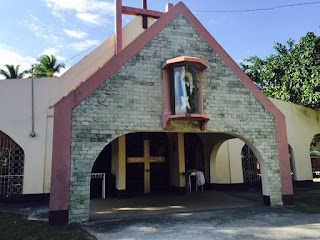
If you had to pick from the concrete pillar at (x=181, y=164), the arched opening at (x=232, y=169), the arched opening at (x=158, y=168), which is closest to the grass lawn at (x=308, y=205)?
the arched opening at (x=158, y=168)

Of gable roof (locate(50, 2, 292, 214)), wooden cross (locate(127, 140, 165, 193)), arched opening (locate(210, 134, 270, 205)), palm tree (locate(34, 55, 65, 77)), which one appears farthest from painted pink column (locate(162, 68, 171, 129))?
palm tree (locate(34, 55, 65, 77))

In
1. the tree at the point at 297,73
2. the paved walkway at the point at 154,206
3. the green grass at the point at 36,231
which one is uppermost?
the tree at the point at 297,73

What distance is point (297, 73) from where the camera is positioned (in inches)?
610

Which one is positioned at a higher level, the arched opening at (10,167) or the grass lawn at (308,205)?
the arched opening at (10,167)

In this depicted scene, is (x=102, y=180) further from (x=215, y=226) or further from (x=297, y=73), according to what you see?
(x=297, y=73)

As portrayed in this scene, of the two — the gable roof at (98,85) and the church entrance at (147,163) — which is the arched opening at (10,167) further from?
the gable roof at (98,85)

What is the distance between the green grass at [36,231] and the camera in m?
6.11

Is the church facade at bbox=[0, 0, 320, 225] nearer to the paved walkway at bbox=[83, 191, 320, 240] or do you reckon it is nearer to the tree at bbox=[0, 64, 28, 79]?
the paved walkway at bbox=[83, 191, 320, 240]

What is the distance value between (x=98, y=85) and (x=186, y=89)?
293 cm

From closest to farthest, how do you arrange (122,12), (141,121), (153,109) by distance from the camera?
1. (141,121)
2. (153,109)
3. (122,12)

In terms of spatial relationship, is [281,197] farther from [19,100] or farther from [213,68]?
[19,100]

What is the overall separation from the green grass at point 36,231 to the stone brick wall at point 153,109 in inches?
26.2

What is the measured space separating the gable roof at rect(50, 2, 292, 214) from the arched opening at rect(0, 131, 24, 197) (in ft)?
18.3

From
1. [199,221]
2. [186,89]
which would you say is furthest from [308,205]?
[186,89]
